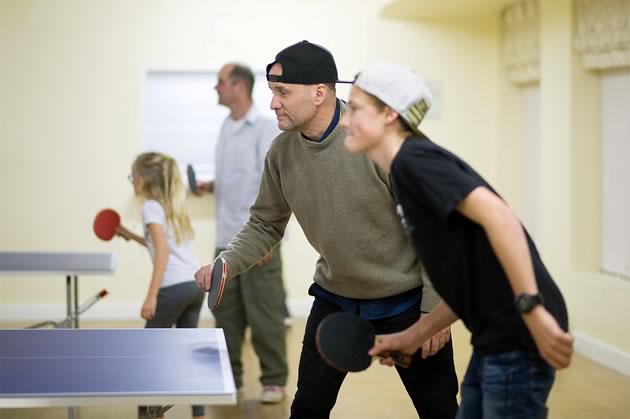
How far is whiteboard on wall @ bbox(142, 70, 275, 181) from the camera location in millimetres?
7910

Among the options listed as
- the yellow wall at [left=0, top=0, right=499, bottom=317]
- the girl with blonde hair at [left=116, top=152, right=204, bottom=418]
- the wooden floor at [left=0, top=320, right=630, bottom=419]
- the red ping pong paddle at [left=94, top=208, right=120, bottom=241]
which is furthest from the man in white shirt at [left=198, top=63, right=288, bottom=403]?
the yellow wall at [left=0, top=0, right=499, bottom=317]

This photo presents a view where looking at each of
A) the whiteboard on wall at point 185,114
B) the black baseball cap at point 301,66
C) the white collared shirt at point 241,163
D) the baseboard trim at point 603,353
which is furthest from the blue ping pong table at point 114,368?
the whiteboard on wall at point 185,114

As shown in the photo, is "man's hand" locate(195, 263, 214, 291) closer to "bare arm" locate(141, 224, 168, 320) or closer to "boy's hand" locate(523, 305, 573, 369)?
"boy's hand" locate(523, 305, 573, 369)

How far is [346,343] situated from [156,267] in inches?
80.7

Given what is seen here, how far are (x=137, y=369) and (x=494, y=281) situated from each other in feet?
3.14

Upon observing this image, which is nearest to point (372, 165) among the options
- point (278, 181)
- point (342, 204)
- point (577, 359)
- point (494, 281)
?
point (342, 204)

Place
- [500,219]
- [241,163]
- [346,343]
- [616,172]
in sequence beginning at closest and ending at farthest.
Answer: [500,219] → [346,343] → [241,163] → [616,172]

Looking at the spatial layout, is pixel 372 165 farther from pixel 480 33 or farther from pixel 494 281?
pixel 480 33

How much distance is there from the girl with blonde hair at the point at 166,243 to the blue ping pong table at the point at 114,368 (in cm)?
136

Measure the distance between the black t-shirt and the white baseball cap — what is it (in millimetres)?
81

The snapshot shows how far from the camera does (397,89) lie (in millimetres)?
2248

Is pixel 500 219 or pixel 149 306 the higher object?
pixel 500 219

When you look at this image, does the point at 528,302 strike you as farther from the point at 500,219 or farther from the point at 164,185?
the point at 164,185

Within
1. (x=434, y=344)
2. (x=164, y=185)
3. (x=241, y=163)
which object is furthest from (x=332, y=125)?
(x=241, y=163)
